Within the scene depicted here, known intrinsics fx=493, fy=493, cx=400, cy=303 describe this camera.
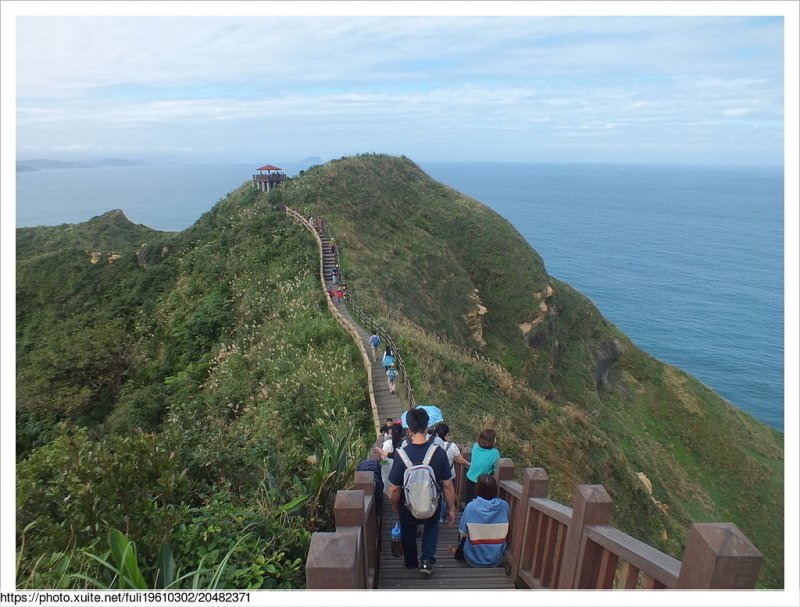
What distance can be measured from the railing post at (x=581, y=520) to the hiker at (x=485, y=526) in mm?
963

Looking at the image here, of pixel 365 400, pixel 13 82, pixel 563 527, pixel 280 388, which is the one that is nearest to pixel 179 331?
pixel 280 388

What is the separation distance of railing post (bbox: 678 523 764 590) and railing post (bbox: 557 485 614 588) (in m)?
0.93

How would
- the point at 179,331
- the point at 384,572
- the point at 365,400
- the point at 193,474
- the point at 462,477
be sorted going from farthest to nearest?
the point at 179,331
the point at 365,400
the point at 462,477
the point at 193,474
the point at 384,572

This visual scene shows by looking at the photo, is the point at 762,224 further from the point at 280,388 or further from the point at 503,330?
the point at 280,388

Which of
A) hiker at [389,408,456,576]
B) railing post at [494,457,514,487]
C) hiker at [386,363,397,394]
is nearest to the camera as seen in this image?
hiker at [389,408,456,576]

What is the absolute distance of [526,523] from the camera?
469cm

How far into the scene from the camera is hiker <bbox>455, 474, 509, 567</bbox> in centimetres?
476

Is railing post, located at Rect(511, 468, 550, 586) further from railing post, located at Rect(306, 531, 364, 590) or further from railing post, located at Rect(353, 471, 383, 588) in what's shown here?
railing post, located at Rect(306, 531, 364, 590)

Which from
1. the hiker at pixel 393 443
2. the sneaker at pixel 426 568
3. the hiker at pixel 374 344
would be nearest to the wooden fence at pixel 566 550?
the sneaker at pixel 426 568

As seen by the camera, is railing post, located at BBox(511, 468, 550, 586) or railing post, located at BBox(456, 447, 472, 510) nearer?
railing post, located at BBox(511, 468, 550, 586)

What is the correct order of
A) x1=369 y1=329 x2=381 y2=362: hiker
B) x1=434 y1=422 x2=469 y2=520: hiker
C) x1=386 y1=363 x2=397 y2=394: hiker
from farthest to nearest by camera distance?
x1=369 y1=329 x2=381 y2=362: hiker < x1=386 y1=363 x2=397 y2=394: hiker < x1=434 y1=422 x2=469 y2=520: hiker

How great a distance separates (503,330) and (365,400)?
20.5 meters

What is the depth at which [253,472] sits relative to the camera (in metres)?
6.02

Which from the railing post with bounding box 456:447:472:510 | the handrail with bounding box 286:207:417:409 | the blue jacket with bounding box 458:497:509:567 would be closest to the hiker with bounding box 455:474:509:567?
the blue jacket with bounding box 458:497:509:567
